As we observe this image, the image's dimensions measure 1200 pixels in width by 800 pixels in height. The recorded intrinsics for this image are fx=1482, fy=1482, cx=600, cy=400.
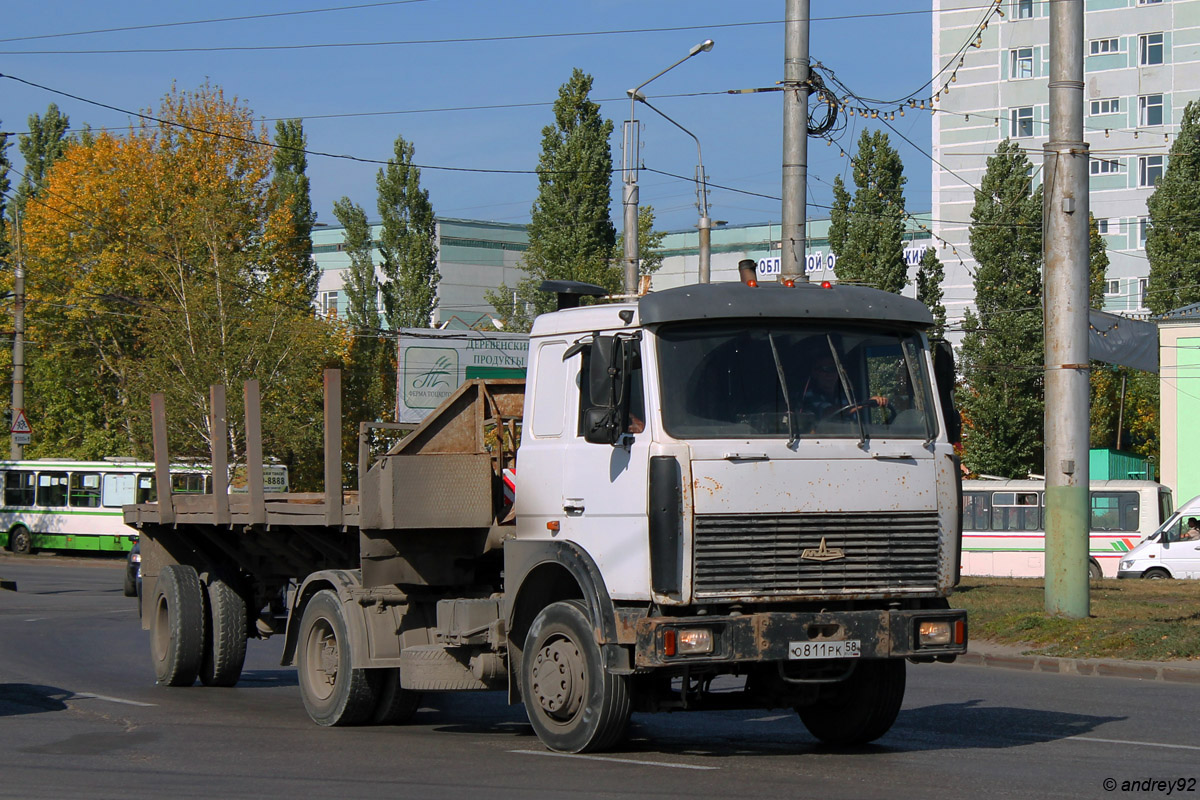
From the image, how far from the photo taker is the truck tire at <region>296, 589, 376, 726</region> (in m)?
10.1

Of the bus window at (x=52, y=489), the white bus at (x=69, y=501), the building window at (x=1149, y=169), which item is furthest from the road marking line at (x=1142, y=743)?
the building window at (x=1149, y=169)

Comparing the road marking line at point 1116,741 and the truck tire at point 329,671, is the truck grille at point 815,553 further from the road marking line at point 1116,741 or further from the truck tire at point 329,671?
the truck tire at point 329,671

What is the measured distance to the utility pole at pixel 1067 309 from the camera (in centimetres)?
1609

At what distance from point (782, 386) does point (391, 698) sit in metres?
3.87

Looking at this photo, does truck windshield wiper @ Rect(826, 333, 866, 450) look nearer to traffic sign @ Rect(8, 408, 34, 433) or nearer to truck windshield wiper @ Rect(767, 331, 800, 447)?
truck windshield wiper @ Rect(767, 331, 800, 447)

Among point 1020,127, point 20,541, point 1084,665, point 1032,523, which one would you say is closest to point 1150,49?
point 1020,127

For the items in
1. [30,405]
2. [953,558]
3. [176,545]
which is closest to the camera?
[953,558]

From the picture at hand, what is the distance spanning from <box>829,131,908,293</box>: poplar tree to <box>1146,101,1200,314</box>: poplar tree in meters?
9.37

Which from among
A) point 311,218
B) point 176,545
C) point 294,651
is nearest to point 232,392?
point 311,218

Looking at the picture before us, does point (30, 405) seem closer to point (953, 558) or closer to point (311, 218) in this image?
point (311, 218)

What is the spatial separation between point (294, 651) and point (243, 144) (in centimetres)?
3771

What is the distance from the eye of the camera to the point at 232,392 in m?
37.6

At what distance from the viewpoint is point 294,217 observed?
50.5 meters

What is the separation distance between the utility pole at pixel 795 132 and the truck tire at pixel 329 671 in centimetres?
739
